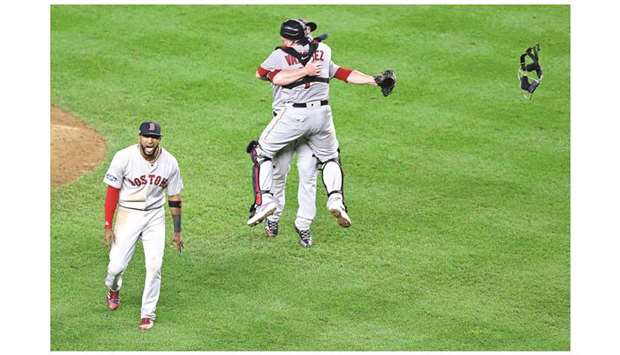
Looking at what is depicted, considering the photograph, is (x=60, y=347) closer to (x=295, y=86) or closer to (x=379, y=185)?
(x=295, y=86)

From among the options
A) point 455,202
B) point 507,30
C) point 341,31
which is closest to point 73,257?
point 455,202

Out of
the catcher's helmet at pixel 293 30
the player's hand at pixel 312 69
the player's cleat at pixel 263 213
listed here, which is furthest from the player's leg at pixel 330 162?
the catcher's helmet at pixel 293 30

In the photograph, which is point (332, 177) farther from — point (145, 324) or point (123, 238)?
point (145, 324)

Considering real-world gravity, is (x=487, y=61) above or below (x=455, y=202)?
above

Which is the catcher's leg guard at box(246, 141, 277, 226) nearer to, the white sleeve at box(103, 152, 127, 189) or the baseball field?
the baseball field

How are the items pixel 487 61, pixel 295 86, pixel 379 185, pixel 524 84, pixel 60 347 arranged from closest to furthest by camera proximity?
1. pixel 60 347
2. pixel 295 86
3. pixel 524 84
4. pixel 379 185
5. pixel 487 61

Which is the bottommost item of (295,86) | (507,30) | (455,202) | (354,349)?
(354,349)

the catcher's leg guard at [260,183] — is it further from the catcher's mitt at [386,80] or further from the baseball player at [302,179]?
the catcher's mitt at [386,80]

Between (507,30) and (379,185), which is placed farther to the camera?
(507,30)
